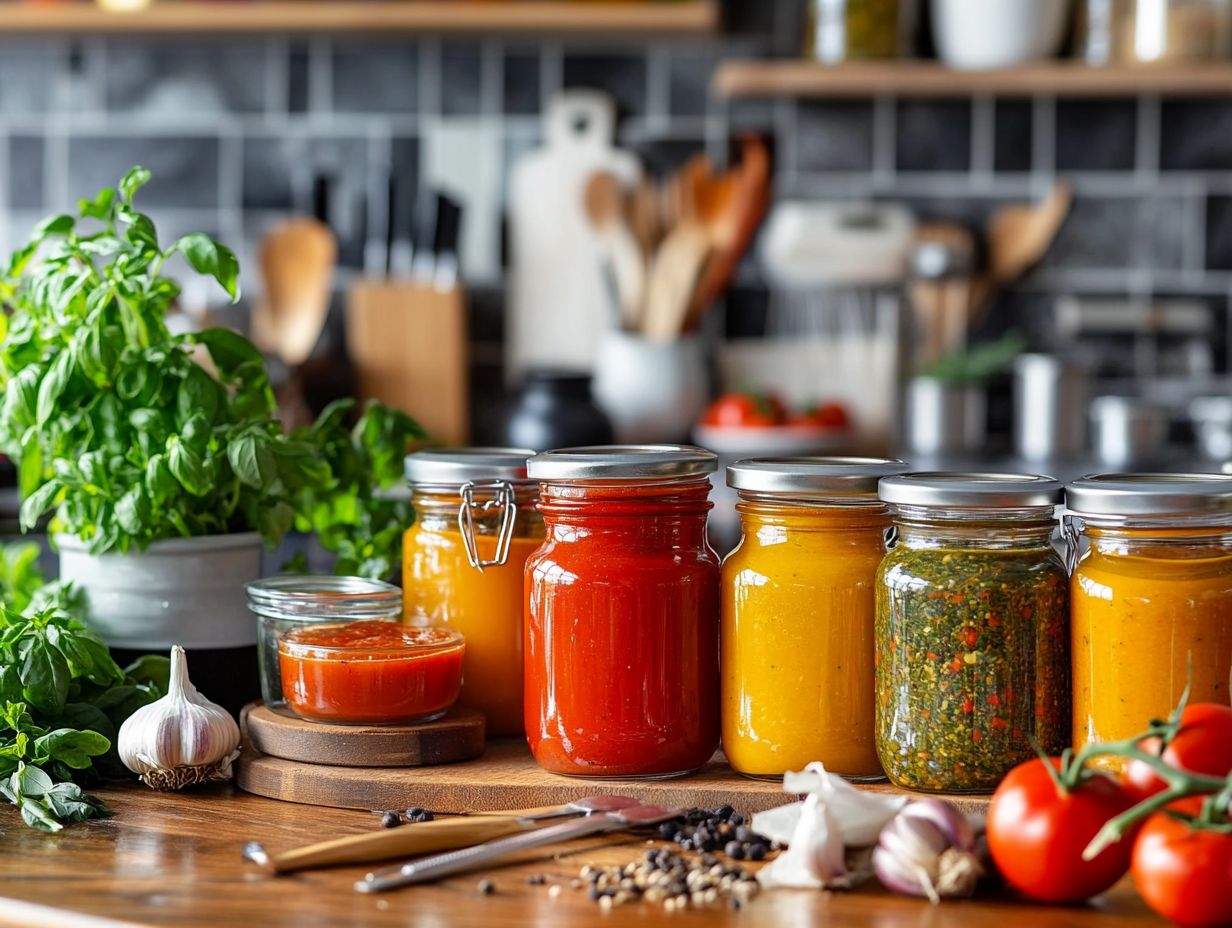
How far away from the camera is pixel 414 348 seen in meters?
3.22

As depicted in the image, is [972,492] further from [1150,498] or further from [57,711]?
[57,711]

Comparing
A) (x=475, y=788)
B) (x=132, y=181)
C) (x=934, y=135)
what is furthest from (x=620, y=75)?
(x=475, y=788)

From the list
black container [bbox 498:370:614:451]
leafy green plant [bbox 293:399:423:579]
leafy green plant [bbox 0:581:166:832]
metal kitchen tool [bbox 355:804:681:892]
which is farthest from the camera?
black container [bbox 498:370:614:451]

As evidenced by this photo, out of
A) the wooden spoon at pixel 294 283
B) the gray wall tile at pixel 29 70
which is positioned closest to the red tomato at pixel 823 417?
the wooden spoon at pixel 294 283

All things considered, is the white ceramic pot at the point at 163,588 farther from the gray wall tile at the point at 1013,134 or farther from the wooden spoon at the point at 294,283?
the gray wall tile at the point at 1013,134

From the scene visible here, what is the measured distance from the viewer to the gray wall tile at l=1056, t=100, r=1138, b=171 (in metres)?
3.21

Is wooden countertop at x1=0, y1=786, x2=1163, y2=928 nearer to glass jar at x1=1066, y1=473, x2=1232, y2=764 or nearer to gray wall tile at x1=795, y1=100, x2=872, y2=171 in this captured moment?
glass jar at x1=1066, y1=473, x2=1232, y2=764

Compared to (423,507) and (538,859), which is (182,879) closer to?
(538,859)

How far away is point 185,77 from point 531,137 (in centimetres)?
79

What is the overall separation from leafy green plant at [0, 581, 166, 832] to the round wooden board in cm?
10

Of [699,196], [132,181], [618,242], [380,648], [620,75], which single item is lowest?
[380,648]

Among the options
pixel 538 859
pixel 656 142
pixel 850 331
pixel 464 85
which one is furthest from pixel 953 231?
pixel 538 859

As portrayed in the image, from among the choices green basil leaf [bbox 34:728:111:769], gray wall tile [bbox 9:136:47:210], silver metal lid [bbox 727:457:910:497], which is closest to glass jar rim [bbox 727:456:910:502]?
silver metal lid [bbox 727:457:910:497]

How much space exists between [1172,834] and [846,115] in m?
2.64
